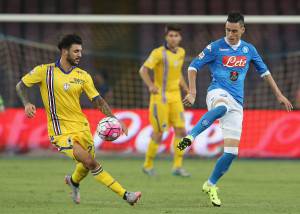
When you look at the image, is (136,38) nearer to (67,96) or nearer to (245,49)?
(245,49)

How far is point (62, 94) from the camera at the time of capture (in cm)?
955

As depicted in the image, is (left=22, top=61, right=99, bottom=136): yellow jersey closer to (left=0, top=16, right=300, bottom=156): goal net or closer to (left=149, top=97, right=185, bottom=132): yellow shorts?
(left=149, top=97, right=185, bottom=132): yellow shorts

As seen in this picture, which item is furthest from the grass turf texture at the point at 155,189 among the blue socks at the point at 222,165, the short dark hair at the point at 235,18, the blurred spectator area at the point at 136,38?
the blurred spectator area at the point at 136,38

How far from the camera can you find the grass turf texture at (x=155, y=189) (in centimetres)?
934

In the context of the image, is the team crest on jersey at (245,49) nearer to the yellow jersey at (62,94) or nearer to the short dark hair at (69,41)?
the yellow jersey at (62,94)

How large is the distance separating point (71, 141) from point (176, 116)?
4.63 metres

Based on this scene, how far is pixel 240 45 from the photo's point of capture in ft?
32.7

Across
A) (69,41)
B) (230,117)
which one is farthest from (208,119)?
(69,41)

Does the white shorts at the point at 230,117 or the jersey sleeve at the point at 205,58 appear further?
the jersey sleeve at the point at 205,58

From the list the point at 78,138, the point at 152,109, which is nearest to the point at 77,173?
the point at 78,138

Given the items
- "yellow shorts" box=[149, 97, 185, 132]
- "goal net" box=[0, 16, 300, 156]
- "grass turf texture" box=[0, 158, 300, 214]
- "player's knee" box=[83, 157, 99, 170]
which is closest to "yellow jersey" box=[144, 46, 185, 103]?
"yellow shorts" box=[149, 97, 185, 132]

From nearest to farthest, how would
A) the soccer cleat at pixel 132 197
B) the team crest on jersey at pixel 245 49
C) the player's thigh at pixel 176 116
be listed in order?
the soccer cleat at pixel 132 197 < the team crest on jersey at pixel 245 49 < the player's thigh at pixel 176 116

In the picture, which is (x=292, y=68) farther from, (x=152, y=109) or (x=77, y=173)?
(x=77, y=173)

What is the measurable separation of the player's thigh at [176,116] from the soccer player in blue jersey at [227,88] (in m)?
3.86
